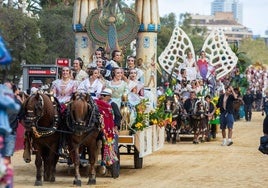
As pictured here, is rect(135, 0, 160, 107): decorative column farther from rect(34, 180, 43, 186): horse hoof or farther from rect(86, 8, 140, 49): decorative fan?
rect(34, 180, 43, 186): horse hoof

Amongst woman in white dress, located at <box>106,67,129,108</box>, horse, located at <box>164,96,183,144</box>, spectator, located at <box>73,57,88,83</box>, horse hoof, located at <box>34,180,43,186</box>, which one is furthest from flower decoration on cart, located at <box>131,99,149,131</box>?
horse, located at <box>164,96,183,144</box>

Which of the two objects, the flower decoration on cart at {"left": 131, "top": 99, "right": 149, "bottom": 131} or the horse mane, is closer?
the horse mane

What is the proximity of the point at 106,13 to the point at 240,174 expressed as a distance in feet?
31.4

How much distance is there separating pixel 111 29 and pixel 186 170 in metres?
6.86

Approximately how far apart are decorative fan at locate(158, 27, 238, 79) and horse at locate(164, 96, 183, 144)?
6655mm

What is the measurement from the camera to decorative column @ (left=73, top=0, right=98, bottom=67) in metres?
30.8

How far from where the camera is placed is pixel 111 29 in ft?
90.5

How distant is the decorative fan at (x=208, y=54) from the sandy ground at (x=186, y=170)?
9.64 meters

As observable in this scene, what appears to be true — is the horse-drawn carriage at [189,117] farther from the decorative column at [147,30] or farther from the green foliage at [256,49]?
the green foliage at [256,49]

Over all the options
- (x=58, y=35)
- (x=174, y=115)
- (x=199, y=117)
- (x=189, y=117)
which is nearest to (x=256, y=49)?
(x=58, y=35)

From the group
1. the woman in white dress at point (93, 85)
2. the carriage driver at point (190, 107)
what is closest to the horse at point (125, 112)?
the woman in white dress at point (93, 85)

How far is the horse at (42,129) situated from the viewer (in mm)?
17891

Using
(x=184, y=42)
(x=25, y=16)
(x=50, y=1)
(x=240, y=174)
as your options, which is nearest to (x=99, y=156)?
(x=240, y=174)

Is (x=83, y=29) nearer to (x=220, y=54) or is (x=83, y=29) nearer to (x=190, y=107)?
(x=190, y=107)
